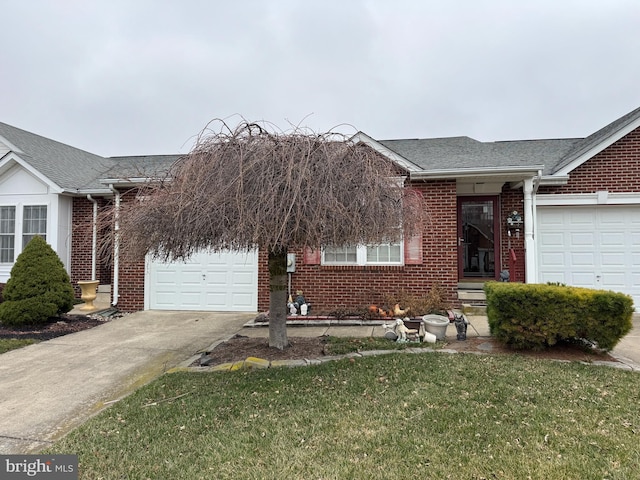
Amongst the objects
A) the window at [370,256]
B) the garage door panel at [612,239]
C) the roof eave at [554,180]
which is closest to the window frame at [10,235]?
the window at [370,256]

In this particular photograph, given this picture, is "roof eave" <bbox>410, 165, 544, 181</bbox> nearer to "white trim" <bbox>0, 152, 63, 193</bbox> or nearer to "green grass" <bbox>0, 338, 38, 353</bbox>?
"green grass" <bbox>0, 338, 38, 353</bbox>

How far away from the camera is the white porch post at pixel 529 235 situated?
781cm

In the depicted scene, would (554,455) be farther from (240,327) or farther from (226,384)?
(240,327)

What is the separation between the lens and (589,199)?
8.31 meters

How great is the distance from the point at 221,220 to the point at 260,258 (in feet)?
17.6

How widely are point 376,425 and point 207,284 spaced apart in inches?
276

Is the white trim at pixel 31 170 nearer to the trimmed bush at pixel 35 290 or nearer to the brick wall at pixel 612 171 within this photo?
the trimmed bush at pixel 35 290

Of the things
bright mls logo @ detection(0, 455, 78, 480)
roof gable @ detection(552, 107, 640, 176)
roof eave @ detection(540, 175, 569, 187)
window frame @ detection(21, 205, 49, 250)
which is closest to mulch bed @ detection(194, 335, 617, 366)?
bright mls logo @ detection(0, 455, 78, 480)

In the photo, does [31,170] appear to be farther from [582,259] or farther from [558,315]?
[582,259]

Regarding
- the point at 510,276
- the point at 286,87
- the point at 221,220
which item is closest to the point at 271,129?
the point at 221,220

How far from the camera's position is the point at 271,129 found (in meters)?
4.47

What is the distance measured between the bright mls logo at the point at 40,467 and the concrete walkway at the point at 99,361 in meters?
0.18

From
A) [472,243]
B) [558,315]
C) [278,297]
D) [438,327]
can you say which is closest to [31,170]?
[278,297]

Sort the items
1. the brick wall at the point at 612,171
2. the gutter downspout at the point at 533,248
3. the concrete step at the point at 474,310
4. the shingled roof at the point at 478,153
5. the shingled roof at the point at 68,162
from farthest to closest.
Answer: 1. the shingled roof at the point at 68,162
2. the shingled roof at the point at 478,153
3. the brick wall at the point at 612,171
4. the concrete step at the point at 474,310
5. the gutter downspout at the point at 533,248
